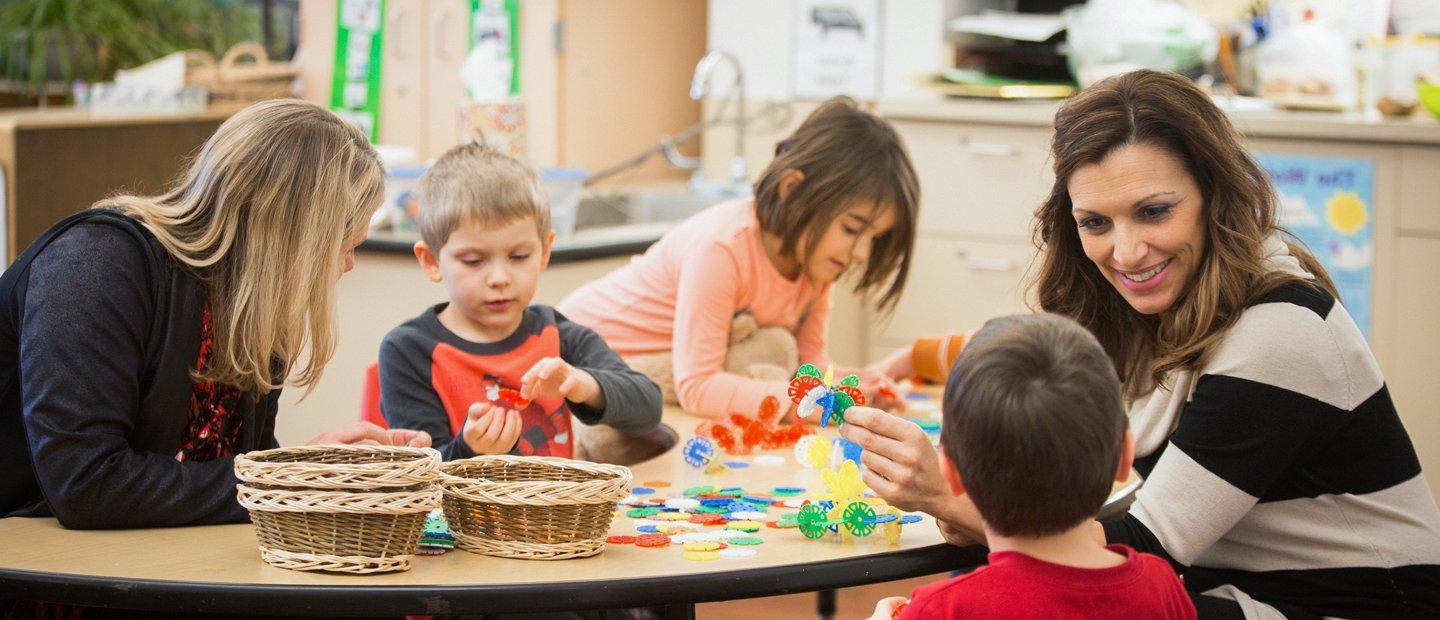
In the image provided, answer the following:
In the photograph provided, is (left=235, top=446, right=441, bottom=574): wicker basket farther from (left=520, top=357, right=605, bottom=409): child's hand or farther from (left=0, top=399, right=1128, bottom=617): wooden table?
(left=520, top=357, right=605, bottom=409): child's hand

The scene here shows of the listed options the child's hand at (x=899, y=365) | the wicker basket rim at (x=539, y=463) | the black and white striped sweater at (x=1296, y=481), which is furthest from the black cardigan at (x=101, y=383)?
the child's hand at (x=899, y=365)

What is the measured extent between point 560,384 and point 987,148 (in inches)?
100

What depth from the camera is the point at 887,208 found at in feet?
7.85

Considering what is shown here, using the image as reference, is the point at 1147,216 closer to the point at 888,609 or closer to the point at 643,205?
the point at 888,609

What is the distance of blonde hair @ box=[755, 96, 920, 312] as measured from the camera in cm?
236

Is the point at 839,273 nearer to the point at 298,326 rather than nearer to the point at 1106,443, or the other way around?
the point at 298,326

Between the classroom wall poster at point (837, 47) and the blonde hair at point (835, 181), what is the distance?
219 cm

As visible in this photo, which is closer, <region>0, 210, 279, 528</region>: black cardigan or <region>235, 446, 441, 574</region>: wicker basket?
<region>235, 446, 441, 574</region>: wicker basket

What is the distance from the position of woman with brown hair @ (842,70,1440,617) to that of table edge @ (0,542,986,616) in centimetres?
27

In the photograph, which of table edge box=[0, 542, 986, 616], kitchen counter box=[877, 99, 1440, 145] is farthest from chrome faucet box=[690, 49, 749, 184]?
table edge box=[0, 542, 986, 616]

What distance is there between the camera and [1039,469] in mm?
1205

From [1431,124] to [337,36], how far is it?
135 inches

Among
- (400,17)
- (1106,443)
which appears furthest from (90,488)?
(400,17)

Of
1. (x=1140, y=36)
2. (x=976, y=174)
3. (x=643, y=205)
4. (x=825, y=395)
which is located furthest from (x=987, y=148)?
(x=825, y=395)
